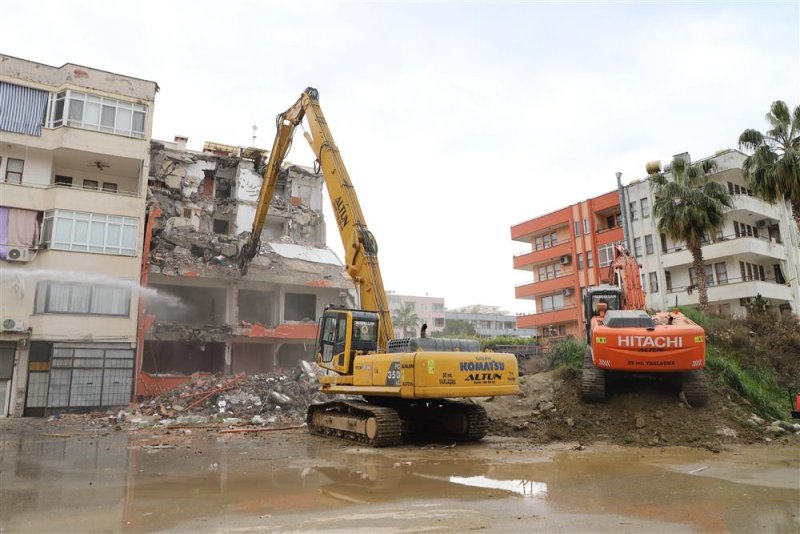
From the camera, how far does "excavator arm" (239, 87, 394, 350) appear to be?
14289mm

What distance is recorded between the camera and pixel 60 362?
21922 mm

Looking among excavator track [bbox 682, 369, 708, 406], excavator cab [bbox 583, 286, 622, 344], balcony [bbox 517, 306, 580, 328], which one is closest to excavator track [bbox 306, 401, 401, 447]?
excavator cab [bbox 583, 286, 622, 344]

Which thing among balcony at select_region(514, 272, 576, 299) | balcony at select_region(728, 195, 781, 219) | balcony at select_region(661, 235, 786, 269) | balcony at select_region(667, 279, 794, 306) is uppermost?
balcony at select_region(728, 195, 781, 219)

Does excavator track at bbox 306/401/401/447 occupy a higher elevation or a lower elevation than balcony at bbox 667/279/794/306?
lower

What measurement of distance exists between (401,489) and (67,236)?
21103mm

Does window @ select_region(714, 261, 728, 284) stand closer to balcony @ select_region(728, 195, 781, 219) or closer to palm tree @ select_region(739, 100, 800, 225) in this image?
balcony @ select_region(728, 195, 781, 219)

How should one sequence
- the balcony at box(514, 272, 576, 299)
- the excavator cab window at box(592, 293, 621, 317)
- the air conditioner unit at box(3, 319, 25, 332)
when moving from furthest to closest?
1. the balcony at box(514, 272, 576, 299)
2. the air conditioner unit at box(3, 319, 25, 332)
3. the excavator cab window at box(592, 293, 621, 317)

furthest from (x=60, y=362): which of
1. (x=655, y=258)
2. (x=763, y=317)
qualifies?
(x=655, y=258)

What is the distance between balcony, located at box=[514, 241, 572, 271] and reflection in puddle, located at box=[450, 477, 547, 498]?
122 feet

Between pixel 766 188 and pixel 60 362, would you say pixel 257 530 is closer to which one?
pixel 60 362

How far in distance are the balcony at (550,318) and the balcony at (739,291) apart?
24.9 feet

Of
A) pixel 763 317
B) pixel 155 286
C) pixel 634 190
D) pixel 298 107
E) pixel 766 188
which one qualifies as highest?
pixel 634 190

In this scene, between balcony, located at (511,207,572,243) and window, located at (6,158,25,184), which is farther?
balcony, located at (511,207,572,243)

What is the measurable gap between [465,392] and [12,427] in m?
16.1
